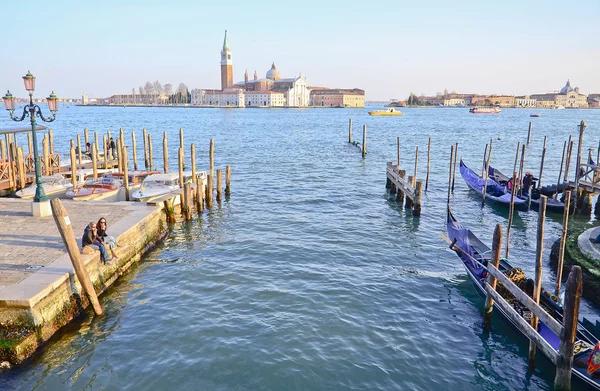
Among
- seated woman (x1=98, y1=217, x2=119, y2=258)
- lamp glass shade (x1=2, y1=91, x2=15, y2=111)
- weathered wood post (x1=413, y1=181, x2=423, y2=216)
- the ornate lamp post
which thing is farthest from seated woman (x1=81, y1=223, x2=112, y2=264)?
weathered wood post (x1=413, y1=181, x2=423, y2=216)

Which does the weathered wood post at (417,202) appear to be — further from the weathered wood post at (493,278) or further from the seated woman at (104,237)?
the seated woman at (104,237)

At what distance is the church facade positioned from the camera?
6388 inches

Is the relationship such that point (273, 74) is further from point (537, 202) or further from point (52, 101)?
point (52, 101)

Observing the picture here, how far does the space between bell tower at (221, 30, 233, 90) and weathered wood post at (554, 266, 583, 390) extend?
527 feet

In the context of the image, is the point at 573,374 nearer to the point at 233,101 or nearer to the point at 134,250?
the point at 134,250

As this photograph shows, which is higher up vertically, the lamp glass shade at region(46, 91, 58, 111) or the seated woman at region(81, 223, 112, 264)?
the lamp glass shade at region(46, 91, 58, 111)

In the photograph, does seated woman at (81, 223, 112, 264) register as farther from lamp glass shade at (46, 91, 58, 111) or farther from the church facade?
the church facade

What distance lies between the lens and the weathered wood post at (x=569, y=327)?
593 centimetres

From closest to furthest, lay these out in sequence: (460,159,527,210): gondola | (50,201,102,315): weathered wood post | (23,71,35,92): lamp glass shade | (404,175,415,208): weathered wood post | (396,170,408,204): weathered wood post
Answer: (50,201,102,315): weathered wood post < (23,71,35,92): lamp glass shade < (404,175,415,208): weathered wood post < (460,159,527,210): gondola < (396,170,408,204): weathered wood post

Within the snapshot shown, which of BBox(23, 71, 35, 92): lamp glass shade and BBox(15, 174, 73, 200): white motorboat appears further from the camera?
BBox(15, 174, 73, 200): white motorboat

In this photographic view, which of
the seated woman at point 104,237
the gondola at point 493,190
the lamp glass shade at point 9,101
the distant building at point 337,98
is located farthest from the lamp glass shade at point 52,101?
the distant building at point 337,98

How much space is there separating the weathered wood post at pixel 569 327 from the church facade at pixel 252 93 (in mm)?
160191

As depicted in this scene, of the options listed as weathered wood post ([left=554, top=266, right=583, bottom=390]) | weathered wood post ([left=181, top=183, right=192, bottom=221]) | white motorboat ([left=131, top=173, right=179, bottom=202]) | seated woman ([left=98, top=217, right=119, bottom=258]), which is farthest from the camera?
white motorboat ([left=131, top=173, right=179, bottom=202])

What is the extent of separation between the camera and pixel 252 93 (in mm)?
164875
